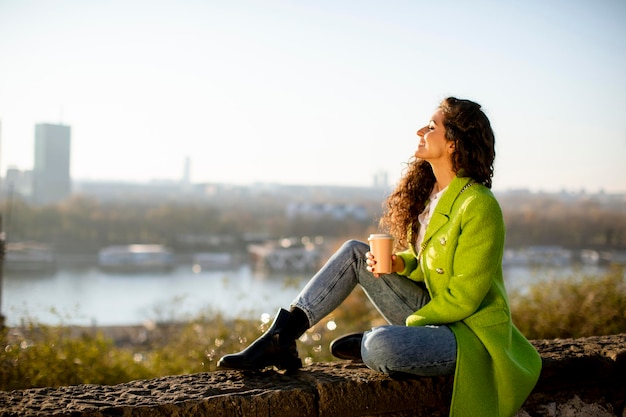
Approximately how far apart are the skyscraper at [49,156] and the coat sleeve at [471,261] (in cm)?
1882

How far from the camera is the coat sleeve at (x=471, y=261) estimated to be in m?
1.60

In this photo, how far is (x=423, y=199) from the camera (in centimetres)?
200

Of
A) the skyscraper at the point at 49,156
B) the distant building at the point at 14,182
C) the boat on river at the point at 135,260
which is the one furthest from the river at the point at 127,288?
the skyscraper at the point at 49,156

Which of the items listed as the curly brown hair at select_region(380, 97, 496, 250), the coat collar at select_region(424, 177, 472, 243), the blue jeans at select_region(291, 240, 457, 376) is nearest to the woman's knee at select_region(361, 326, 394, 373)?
the blue jeans at select_region(291, 240, 457, 376)

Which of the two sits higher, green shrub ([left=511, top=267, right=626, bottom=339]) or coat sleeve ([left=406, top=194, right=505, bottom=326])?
coat sleeve ([left=406, top=194, right=505, bottom=326])

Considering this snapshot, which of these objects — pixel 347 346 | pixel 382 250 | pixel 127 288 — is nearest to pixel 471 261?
pixel 382 250

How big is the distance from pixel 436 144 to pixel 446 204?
0.18 meters

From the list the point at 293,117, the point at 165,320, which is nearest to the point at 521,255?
the point at 165,320

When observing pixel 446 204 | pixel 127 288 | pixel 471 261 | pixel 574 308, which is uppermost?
pixel 446 204

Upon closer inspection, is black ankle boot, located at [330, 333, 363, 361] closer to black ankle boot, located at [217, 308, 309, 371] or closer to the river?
black ankle boot, located at [217, 308, 309, 371]

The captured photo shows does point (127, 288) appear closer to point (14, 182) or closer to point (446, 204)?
point (14, 182)

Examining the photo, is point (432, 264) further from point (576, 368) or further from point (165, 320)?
point (165, 320)

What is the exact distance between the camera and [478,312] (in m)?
1.64

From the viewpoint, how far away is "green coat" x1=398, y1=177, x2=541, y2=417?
160cm
